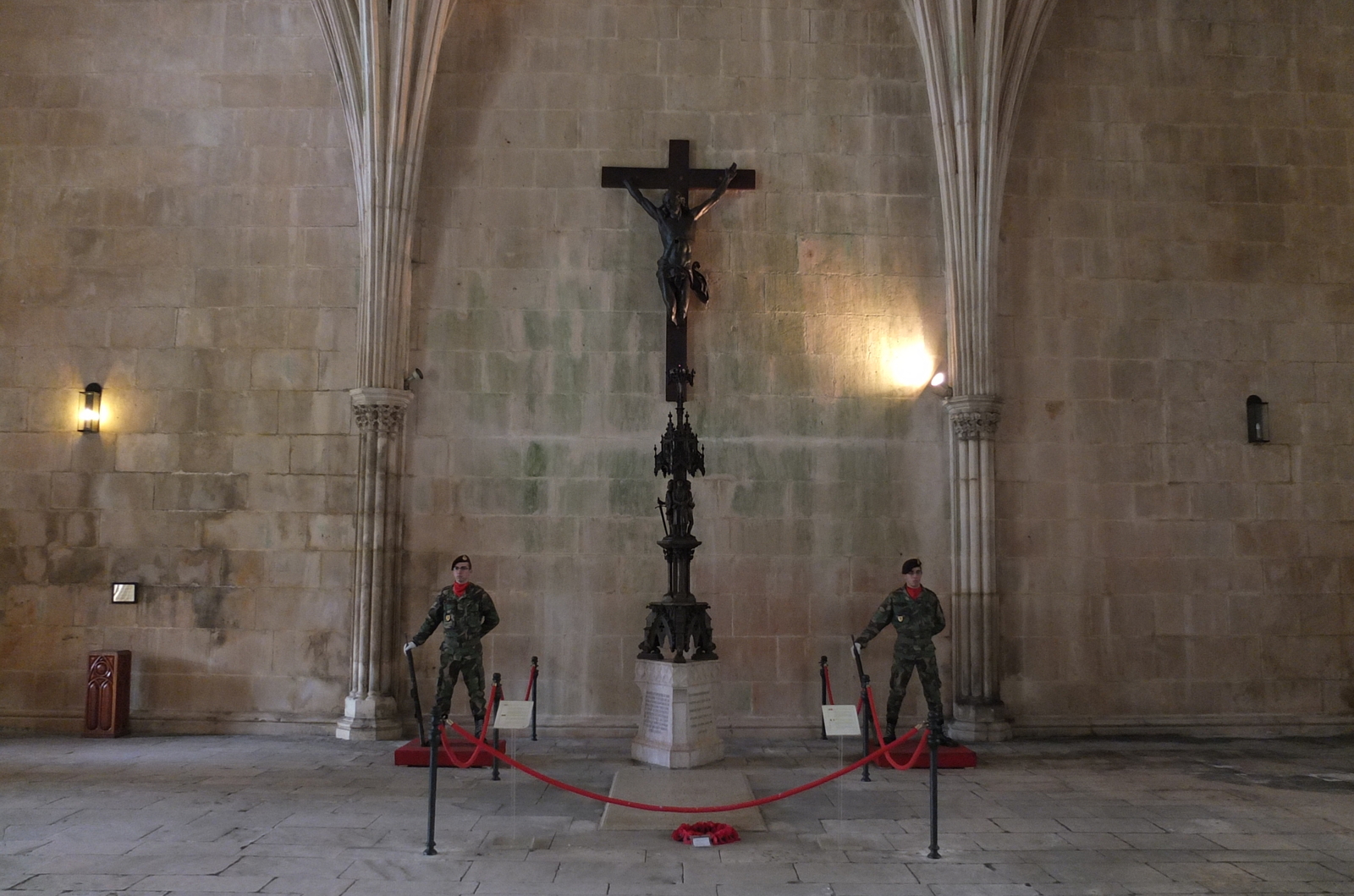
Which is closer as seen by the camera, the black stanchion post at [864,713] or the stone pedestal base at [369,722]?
Answer: the black stanchion post at [864,713]

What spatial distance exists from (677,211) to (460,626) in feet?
16.6

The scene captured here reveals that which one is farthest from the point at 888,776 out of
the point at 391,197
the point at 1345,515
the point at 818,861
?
the point at 391,197

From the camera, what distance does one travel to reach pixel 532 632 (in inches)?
404

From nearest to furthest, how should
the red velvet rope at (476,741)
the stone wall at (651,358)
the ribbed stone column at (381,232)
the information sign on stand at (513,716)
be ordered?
the red velvet rope at (476,741)
the information sign on stand at (513,716)
the ribbed stone column at (381,232)
the stone wall at (651,358)

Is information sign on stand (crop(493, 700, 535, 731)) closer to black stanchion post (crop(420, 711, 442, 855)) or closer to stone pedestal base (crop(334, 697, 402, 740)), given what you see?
black stanchion post (crop(420, 711, 442, 855))

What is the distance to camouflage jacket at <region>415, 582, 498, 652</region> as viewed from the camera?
332 inches

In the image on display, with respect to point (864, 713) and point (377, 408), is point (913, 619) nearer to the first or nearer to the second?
point (864, 713)

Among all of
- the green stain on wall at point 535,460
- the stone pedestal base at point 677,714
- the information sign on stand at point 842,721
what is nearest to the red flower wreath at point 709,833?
the information sign on stand at point 842,721

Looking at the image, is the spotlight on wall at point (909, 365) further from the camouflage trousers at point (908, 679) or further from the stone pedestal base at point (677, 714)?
the stone pedestal base at point (677, 714)

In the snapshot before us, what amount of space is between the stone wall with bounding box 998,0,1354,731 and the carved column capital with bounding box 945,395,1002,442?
17.4 inches

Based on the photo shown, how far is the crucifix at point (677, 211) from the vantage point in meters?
10.3

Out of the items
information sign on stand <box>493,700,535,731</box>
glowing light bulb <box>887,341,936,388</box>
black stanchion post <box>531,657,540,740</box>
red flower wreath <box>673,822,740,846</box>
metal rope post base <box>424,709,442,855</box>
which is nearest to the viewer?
metal rope post base <box>424,709,442,855</box>

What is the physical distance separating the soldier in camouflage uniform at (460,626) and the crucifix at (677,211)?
319cm

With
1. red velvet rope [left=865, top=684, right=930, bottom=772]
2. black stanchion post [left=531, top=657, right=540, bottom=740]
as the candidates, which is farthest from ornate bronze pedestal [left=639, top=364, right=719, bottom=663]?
red velvet rope [left=865, top=684, right=930, bottom=772]
